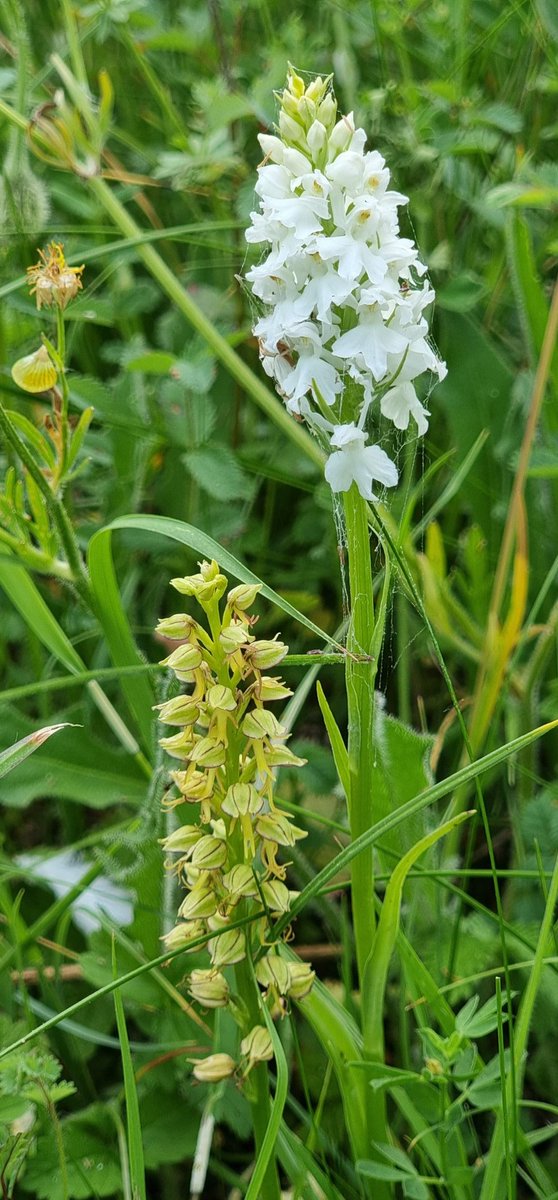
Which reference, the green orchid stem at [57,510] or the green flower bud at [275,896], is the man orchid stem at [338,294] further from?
the green orchid stem at [57,510]

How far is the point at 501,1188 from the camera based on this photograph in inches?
40.3

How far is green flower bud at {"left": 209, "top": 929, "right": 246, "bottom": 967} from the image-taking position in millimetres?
884

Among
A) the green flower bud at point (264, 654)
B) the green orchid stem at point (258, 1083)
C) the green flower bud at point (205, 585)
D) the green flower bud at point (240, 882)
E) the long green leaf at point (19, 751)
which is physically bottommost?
the green orchid stem at point (258, 1083)

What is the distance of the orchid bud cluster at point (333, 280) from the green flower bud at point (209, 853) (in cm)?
31

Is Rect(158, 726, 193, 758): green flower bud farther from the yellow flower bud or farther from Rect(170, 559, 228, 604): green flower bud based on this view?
the yellow flower bud

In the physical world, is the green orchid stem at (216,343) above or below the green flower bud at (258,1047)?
above

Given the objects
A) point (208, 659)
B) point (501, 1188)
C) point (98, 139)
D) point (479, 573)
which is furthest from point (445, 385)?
point (501, 1188)

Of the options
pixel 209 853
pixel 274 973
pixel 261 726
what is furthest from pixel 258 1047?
pixel 261 726

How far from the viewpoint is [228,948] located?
2.94 feet

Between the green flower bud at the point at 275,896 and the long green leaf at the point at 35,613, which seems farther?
the long green leaf at the point at 35,613

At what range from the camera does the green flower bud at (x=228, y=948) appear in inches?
34.8

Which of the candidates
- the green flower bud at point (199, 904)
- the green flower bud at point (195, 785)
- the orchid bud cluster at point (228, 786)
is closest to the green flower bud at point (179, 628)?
the orchid bud cluster at point (228, 786)

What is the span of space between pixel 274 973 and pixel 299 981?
0.03 meters

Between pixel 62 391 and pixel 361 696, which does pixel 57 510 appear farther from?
pixel 361 696
